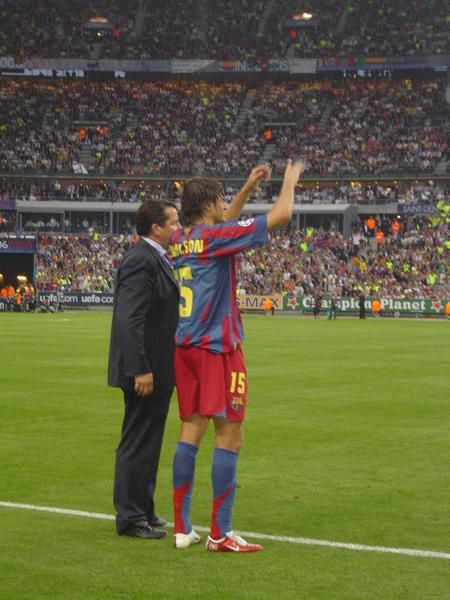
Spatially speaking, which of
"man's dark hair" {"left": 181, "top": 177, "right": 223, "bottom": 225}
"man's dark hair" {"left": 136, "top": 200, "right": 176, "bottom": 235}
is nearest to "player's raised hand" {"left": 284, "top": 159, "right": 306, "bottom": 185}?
"man's dark hair" {"left": 181, "top": 177, "right": 223, "bottom": 225}

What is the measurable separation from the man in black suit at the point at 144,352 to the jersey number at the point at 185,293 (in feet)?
1.25

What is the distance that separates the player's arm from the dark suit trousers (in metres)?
1.37

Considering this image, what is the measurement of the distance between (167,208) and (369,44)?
265ft

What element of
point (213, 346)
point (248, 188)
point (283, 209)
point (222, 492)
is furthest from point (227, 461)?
point (248, 188)

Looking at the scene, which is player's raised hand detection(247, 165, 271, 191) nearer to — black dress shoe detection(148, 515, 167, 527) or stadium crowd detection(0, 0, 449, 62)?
black dress shoe detection(148, 515, 167, 527)

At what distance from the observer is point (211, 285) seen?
7645 mm

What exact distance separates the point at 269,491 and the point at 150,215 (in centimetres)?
286

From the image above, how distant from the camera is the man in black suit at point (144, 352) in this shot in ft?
26.4

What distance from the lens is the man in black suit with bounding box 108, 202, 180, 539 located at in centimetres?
805

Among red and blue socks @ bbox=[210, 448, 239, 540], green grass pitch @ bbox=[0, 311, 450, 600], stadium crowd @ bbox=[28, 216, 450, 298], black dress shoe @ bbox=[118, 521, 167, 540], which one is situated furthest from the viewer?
stadium crowd @ bbox=[28, 216, 450, 298]

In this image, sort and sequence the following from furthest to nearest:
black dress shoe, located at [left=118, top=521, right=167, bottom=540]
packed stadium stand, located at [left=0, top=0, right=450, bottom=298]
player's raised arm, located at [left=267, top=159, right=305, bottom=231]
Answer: packed stadium stand, located at [left=0, top=0, right=450, bottom=298] → black dress shoe, located at [left=118, top=521, right=167, bottom=540] → player's raised arm, located at [left=267, top=159, right=305, bottom=231]

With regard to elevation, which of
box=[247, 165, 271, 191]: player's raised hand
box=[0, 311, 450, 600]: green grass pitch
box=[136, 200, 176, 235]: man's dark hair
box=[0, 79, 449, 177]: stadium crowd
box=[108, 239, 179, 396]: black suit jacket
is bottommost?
box=[0, 311, 450, 600]: green grass pitch

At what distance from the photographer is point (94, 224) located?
79.9 meters

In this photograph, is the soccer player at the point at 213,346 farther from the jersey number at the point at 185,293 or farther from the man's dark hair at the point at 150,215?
the man's dark hair at the point at 150,215
